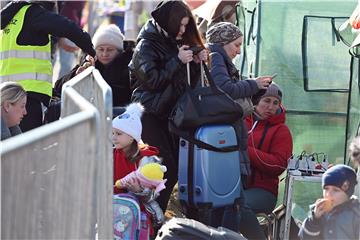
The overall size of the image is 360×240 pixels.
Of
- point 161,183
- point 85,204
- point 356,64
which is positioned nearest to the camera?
point 85,204

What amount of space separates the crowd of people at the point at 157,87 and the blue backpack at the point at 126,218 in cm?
14

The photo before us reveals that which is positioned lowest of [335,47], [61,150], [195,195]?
[195,195]

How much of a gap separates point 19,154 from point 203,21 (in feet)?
26.4

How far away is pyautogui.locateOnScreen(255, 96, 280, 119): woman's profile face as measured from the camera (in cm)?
653

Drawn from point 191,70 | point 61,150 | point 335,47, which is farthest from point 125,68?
point 61,150

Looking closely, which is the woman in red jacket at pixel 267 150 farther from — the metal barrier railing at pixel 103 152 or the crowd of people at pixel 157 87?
the metal barrier railing at pixel 103 152

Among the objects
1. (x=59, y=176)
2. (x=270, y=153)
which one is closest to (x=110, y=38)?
(x=270, y=153)

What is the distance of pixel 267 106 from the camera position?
21.5 feet

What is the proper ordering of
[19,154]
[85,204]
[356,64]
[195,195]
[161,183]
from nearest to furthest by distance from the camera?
[19,154]
[85,204]
[161,183]
[195,195]
[356,64]

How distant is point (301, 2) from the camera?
286 inches

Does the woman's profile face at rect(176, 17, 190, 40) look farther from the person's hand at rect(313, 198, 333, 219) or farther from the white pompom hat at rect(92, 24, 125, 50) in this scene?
the person's hand at rect(313, 198, 333, 219)

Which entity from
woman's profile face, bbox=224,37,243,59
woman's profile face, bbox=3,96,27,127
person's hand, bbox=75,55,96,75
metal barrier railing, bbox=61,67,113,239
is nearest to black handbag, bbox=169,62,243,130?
woman's profile face, bbox=224,37,243,59

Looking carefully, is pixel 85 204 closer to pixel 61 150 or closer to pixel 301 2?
pixel 61 150

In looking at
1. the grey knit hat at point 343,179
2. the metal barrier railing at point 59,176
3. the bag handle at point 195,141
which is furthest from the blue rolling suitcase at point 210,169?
the metal barrier railing at point 59,176
